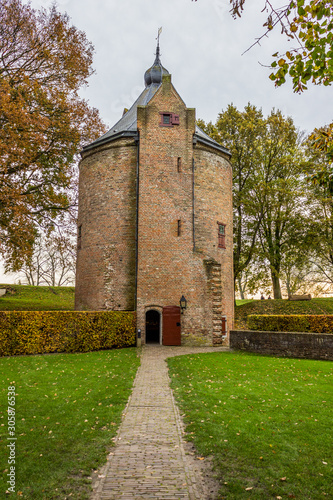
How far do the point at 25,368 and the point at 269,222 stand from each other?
2558 centimetres

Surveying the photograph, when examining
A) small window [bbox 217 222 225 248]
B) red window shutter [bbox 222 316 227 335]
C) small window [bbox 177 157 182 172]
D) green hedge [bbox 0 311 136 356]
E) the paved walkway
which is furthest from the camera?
small window [bbox 217 222 225 248]

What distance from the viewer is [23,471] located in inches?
194

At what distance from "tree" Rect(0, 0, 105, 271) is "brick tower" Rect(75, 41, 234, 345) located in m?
2.43

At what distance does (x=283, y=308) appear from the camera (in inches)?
1176

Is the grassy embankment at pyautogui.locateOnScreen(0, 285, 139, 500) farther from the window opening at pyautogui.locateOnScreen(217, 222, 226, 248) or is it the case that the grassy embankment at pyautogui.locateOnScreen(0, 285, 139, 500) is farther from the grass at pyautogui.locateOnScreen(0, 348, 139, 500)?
the window opening at pyautogui.locateOnScreen(217, 222, 226, 248)

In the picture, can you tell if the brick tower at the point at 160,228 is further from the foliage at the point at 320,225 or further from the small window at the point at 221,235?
the foliage at the point at 320,225

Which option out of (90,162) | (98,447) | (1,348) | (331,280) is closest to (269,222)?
(331,280)

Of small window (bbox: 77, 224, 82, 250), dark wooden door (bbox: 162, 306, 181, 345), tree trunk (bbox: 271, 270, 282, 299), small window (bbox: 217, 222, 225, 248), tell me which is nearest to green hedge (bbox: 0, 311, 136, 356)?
dark wooden door (bbox: 162, 306, 181, 345)

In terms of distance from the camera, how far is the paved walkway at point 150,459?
14.5 feet

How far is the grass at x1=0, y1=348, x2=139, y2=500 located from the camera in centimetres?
473

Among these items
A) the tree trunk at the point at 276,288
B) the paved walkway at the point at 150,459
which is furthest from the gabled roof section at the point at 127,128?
the tree trunk at the point at 276,288

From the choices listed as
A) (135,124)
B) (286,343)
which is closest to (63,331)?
(286,343)

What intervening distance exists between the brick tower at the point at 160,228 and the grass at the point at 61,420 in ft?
25.1

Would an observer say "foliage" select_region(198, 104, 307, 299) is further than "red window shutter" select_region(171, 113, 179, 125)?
Yes
